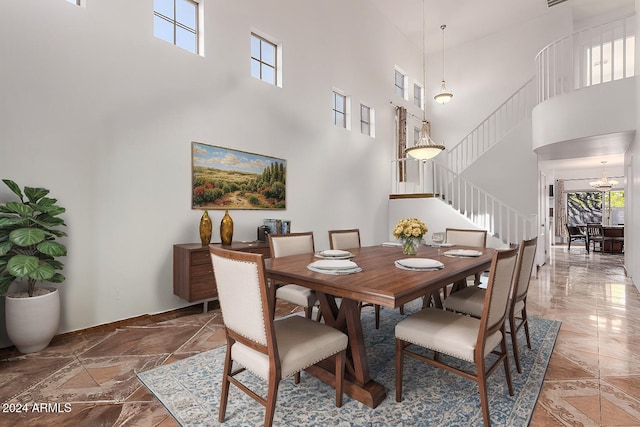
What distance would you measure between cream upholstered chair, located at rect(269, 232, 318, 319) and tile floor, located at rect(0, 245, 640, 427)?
0.70 metres

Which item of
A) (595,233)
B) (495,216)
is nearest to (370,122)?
(495,216)

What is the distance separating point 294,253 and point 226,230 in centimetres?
109

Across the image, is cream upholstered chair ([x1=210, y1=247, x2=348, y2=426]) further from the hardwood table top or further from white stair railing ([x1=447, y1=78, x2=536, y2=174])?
white stair railing ([x1=447, y1=78, x2=536, y2=174])

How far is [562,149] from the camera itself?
5418mm

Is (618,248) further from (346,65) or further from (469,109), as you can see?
(346,65)

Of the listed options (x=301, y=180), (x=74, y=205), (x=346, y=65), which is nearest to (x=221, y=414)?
(x=74, y=205)

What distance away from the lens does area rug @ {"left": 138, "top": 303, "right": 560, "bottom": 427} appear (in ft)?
5.58

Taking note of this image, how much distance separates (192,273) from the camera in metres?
3.32

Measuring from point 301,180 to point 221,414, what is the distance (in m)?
3.72

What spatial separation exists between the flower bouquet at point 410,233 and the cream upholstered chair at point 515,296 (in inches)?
19.0

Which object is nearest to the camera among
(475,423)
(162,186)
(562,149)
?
(475,423)

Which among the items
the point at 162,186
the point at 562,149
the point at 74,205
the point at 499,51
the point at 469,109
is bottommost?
the point at 74,205

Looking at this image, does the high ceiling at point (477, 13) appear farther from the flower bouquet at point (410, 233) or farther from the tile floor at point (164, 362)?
the flower bouquet at point (410, 233)

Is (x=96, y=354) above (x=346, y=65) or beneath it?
beneath
